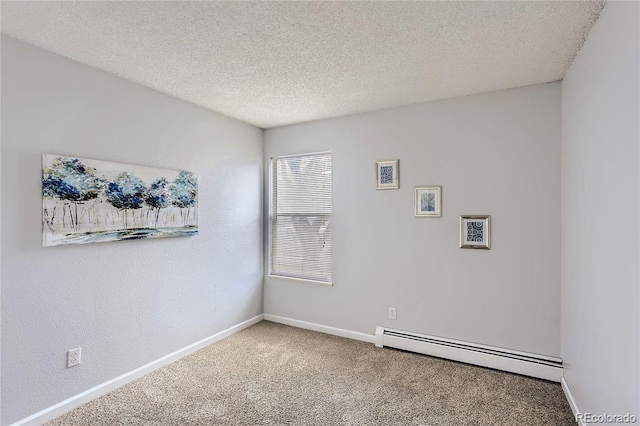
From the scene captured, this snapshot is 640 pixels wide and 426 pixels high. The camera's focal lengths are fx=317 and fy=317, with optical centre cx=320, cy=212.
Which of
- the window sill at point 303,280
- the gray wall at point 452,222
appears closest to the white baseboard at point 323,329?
the gray wall at point 452,222

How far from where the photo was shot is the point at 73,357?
2.36m

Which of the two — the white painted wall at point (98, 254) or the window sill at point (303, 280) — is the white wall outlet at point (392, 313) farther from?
the white painted wall at point (98, 254)

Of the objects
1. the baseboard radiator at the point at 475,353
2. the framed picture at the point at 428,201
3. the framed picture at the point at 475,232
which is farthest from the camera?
the framed picture at the point at 428,201

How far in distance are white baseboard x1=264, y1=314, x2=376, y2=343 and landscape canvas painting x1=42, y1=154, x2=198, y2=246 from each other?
1.69 meters

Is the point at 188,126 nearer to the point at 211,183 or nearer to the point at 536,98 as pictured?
the point at 211,183

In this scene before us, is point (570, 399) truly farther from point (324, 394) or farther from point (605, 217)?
point (324, 394)

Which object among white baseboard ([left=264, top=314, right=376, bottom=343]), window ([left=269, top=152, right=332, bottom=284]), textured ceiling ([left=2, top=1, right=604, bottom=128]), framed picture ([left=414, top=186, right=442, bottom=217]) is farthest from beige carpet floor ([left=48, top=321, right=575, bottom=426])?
textured ceiling ([left=2, top=1, right=604, bottom=128])

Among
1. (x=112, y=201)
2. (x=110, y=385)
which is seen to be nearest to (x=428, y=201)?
(x=112, y=201)

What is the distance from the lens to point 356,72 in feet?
8.49

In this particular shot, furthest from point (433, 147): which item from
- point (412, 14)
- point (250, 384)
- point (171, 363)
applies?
point (171, 363)

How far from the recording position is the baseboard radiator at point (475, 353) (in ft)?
8.89

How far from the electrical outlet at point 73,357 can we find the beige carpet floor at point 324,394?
1.08 ft

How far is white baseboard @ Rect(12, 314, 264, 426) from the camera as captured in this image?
7.12 feet

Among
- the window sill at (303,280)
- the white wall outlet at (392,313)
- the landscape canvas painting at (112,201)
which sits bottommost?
the white wall outlet at (392,313)
